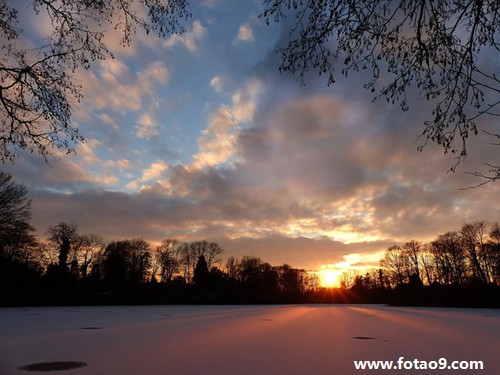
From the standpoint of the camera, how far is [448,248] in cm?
5509

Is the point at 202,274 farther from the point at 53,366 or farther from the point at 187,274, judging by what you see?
the point at 53,366

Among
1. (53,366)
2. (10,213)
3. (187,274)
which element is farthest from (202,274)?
(53,366)

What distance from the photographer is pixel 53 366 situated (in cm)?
421

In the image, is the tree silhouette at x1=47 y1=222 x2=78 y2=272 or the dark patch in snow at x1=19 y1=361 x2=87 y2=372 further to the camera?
the tree silhouette at x1=47 y1=222 x2=78 y2=272

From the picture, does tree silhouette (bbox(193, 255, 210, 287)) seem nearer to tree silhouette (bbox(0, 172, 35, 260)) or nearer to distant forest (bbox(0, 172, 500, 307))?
distant forest (bbox(0, 172, 500, 307))

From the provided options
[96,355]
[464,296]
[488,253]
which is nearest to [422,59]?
[96,355]

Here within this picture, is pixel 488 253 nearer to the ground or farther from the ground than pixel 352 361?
farther from the ground

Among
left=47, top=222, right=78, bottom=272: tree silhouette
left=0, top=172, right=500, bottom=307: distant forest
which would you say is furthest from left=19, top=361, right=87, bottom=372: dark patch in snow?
left=47, top=222, right=78, bottom=272: tree silhouette

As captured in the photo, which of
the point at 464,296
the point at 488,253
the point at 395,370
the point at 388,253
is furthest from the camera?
the point at 388,253

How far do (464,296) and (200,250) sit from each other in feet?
174

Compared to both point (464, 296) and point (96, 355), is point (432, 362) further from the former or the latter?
point (464, 296)

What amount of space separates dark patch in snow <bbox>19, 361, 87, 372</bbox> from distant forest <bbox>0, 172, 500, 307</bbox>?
27051mm

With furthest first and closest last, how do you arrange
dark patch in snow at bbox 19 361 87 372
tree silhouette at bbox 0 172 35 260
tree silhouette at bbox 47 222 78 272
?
1. tree silhouette at bbox 47 222 78 272
2. tree silhouette at bbox 0 172 35 260
3. dark patch in snow at bbox 19 361 87 372

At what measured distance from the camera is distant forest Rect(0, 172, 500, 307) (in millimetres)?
30641
